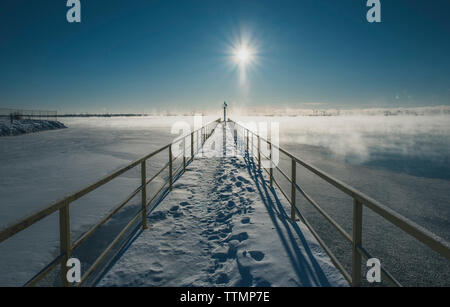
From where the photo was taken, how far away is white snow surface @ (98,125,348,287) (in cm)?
280

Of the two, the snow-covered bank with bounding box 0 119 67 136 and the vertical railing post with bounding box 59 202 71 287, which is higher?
the snow-covered bank with bounding box 0 119 67 136

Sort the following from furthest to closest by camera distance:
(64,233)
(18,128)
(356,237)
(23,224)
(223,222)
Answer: (18,128) → (223,222) → (356,237) → (64,233) → (23,224)

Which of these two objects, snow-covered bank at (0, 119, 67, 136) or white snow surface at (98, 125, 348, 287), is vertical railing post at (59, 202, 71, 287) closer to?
white snow surface at (98, 125, 348, 287)

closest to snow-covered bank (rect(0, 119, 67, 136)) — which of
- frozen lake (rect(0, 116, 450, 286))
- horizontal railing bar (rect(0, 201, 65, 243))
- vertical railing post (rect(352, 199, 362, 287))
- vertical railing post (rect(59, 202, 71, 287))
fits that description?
frozen lake (rect(0, 116, 450, 286))

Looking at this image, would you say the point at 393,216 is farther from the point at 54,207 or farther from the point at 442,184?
the point at 442,184

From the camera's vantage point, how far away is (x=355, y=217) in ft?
7.27

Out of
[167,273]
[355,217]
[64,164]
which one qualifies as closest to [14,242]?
[167,273]

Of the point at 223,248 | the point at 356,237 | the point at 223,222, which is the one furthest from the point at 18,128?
the point at 356,237

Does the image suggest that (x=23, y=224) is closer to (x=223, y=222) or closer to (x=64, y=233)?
(x=64, y=233)

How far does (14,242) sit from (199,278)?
3688 millimetres

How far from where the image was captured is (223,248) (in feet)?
11.6

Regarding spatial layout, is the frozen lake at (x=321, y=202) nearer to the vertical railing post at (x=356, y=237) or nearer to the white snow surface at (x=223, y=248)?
the white snow surface at (x=223, y=248)

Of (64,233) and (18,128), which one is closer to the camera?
(64,233)

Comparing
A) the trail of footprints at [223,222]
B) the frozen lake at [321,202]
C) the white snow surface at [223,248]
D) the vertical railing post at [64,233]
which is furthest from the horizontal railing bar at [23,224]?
the frozen lake at [321,202]
